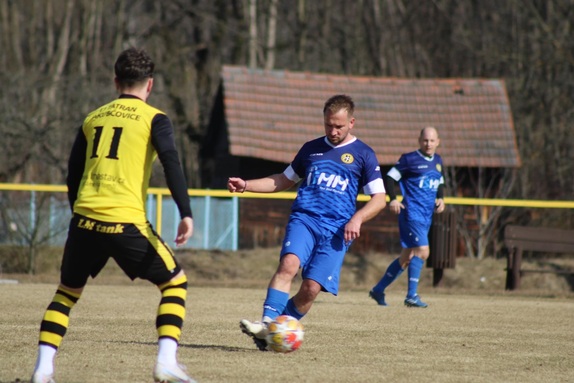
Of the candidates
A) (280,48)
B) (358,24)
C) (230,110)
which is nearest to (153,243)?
(230,110)

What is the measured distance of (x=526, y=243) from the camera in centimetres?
1645

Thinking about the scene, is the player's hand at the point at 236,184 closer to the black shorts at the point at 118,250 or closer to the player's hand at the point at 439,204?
the black shorts at the point at 118,250

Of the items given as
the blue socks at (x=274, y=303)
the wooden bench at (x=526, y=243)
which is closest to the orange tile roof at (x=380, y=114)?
the wooden bench at (x=526, y=243)

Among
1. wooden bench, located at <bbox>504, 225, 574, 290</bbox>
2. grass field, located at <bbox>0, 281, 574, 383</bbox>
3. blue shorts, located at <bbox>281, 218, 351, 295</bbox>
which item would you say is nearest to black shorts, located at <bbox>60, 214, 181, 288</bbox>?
grass field, located at <bbox>0, 281, 574, 383</bbox>

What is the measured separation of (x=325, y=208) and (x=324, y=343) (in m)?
1.09

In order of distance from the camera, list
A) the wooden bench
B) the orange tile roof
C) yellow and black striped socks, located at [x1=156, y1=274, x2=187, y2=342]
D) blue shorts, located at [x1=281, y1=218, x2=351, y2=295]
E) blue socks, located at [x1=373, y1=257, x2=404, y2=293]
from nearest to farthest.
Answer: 1. yellow and black striped socks, located at [x1=156, y1=274, x2=187, y2=342]
2. blue shorts, located at [x1=281, y1=218, x2=351, y2=295]
3. blue socks, located at [x1=373, y1=257, x2=404, y2=293]
4. the wooden bench
5. the orange tile roof

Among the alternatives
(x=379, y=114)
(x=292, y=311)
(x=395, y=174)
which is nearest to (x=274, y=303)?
(x=292, y=311)

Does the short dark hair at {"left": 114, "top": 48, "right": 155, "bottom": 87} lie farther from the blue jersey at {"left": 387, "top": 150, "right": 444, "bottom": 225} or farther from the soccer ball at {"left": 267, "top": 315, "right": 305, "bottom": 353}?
the blue jersey at {"left": 387, "top": 150, "right": 444, "bottom": 225}

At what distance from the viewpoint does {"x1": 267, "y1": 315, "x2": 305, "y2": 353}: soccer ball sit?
22.1 feet

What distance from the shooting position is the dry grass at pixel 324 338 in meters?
6.14

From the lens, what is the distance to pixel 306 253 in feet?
23.6

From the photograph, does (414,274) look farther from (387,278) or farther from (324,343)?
(324,343)

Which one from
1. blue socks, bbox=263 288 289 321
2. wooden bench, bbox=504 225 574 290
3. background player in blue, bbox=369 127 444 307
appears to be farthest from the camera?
wooden bench, bbox=504 225 574 290

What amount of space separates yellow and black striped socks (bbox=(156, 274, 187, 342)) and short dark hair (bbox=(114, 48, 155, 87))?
1089mm
